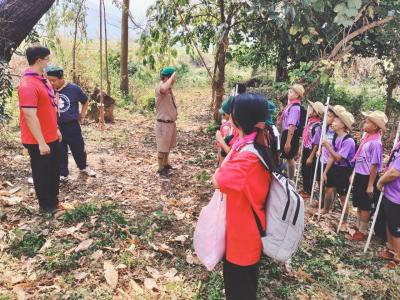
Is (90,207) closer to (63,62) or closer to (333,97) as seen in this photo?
(63,62)

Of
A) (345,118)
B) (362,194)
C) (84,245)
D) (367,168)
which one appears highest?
(345,118)

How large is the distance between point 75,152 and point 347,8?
189 inches

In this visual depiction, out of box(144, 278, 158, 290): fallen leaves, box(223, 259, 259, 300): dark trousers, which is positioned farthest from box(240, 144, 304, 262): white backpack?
box(144, 278, 158, 290): fallen leaves

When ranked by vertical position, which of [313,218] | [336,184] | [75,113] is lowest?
[313,218]

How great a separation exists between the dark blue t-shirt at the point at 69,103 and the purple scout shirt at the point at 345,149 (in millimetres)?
3765

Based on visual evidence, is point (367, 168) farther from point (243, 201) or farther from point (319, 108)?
point (243, 201)

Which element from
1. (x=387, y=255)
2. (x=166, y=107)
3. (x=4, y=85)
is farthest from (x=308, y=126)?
(x=4, y=85)

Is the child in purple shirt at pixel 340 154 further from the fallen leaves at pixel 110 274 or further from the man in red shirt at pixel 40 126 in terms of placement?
the man in red shirt at pixel 40 126

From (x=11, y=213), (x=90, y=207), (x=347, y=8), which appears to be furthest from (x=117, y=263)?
(x=347, y=8)

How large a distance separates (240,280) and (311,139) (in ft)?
11.7

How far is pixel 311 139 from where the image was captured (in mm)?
5859

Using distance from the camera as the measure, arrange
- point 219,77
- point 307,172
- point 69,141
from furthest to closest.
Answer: point 219,77 < point 307,172 < point 69,141

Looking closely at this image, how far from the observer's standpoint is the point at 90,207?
190 inches

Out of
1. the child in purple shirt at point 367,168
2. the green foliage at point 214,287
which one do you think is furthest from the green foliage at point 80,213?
the child in purple shirt at point 367,168
